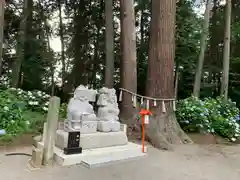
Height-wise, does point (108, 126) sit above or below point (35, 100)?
below

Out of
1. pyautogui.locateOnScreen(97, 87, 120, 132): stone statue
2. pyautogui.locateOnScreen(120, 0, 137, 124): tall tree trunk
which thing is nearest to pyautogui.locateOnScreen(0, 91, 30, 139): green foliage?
pyautogui.locateOnScreen(97, 87, 120, 132): stone statue

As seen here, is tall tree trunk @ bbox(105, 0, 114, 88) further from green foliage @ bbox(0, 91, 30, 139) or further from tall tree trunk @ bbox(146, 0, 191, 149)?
green foliage @ bbox(0, 91, 30, 139)

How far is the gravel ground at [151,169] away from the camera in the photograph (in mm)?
2553

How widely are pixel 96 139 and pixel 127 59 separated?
2367 mm

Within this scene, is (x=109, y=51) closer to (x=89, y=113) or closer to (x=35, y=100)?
(x=35, y=100)

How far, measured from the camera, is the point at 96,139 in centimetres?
328

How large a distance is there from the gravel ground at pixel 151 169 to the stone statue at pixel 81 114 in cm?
62

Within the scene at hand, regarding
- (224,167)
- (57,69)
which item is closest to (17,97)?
(224,167)

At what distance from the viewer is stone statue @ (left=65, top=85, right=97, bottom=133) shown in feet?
10.7

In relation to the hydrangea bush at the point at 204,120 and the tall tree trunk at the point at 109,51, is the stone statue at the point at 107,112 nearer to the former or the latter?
the hydrangea bush at the point at 204,120

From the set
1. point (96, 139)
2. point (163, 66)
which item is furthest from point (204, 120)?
point (96, 139)

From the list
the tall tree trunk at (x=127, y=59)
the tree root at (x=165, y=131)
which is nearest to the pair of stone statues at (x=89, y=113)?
the tree root at (x=165, y=131)

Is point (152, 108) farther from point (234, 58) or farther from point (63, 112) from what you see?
point (234, 58)

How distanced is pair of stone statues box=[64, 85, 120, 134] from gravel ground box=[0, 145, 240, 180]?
0.63 metres
